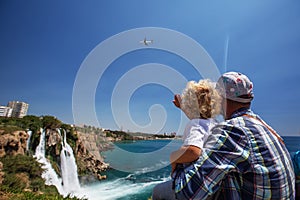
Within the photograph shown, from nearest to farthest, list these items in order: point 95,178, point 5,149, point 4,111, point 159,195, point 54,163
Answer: point 159,195, point 5,149, point 54,163, point 95,178, point 4,111

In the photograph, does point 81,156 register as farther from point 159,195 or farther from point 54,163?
point 159,195

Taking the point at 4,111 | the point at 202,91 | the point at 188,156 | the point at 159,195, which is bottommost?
the point at 159,195

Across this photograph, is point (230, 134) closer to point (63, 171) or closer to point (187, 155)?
point (187, 155)

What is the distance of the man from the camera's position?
0.89m

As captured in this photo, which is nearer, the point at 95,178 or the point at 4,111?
the point at 95,178

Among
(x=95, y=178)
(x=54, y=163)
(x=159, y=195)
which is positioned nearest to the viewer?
(x=159, y=195)

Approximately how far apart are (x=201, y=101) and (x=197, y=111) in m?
0.10

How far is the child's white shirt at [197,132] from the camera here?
3.41 feet

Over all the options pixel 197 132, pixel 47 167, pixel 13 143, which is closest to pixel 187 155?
pixel 197 132

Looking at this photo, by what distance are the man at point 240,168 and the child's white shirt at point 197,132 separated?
0.08 meters

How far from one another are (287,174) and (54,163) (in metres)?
19.3

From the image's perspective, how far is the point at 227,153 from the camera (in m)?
0.90

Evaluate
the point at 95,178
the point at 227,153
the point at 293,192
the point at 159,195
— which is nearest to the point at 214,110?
the point at 227,153

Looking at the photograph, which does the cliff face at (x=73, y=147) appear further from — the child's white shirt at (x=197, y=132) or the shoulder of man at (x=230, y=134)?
the shoulder of man at (x=230, y=134)
